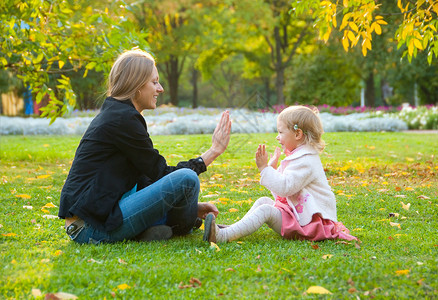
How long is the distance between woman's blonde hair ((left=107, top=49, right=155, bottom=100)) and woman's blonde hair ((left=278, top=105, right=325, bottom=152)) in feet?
3.41

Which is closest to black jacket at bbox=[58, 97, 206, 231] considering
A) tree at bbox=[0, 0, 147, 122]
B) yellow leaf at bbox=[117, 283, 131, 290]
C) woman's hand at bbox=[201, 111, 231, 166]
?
woman's hand at bbox=[201, 111, 231, 166]

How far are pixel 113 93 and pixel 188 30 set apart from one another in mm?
25662

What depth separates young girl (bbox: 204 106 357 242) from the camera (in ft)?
11.7

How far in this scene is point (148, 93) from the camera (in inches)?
139

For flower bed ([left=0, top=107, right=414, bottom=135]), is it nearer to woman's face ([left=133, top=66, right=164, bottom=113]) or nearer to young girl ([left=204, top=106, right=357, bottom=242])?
young girl ([left=204, top=106, right=357, bottom=242])

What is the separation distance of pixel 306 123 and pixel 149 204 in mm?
1264

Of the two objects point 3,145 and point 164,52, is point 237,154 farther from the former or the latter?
point 164,52

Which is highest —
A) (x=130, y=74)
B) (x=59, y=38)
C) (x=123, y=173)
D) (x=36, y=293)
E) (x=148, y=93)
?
(x=59, y=38)

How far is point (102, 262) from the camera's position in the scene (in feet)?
9.89

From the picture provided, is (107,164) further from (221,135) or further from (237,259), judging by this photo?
(237,259)

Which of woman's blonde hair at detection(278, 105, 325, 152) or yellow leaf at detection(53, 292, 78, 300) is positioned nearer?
yellow leaf at detection(53, 292, 78, 300)

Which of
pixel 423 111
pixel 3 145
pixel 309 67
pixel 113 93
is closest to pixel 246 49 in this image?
pixel 309 67

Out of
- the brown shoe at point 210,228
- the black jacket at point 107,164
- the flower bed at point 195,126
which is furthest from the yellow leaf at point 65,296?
the flower bed at point 195,126

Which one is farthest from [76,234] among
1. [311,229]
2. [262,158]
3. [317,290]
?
[317,290]
